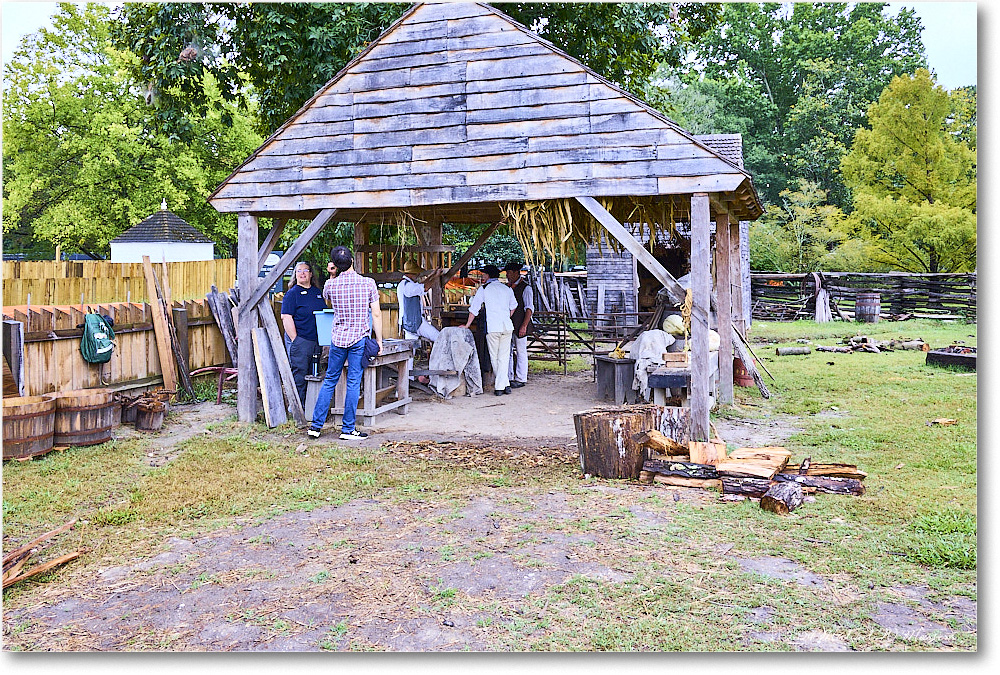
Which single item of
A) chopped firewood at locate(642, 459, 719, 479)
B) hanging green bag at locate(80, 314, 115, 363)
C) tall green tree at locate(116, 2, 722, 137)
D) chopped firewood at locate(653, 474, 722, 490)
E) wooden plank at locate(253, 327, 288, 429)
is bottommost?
chopped firewood at locate(653, 474, 722, 490)

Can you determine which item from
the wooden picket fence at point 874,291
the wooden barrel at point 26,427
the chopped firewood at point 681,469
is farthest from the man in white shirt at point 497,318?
the wooden picket fence at point 874,291

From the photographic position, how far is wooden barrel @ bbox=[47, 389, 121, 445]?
27.8 ft

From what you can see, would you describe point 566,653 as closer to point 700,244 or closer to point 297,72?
point 700,244

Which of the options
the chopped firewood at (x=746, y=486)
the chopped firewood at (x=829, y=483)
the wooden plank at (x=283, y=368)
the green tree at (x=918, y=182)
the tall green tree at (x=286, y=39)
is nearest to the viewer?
the chopped firewood at (x=746, y=486)

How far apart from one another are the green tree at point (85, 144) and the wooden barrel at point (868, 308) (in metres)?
22.8

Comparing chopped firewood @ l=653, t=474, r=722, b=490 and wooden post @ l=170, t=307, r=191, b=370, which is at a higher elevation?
wooden post @ l=170, t=307, r=191, b=370

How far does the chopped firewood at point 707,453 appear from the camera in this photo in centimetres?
730

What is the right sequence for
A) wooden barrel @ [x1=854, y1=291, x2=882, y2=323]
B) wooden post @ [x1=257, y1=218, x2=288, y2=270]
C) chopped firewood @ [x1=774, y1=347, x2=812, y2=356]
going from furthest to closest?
wooden barrel @ [x1=854, y1=291, x2=882, y2=323]
chopped firewood @ [x1=774, y1=347, x2=812, y2=356]
wooden post @ [x1=257, y1=218, x2=288, y2=270]

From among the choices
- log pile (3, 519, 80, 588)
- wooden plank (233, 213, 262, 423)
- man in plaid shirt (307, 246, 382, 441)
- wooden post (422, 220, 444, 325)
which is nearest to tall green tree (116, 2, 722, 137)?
wooden post (422, 220, 444, 325)

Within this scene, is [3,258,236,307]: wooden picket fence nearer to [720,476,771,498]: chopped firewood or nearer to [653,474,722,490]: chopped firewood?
[653,474,722,490]: chopped firewood

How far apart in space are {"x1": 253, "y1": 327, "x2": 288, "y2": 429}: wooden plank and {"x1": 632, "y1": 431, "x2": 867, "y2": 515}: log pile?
4.63m

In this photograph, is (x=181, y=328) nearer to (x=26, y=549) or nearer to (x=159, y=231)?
(x=26, y=549)

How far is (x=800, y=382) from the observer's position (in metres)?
13.4

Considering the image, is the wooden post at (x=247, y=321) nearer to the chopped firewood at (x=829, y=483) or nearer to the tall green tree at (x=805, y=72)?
the chopped firewood at (x=829, y=483)
